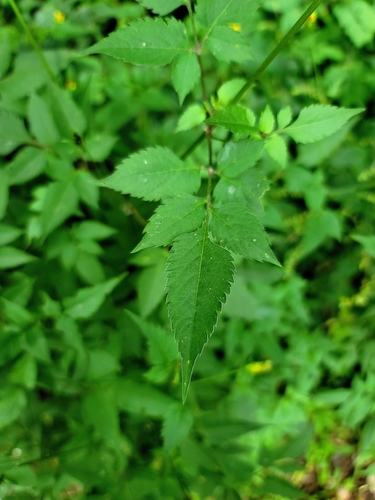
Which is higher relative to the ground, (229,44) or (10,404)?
(229,44)

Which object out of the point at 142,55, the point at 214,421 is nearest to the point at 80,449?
the point at 214,421

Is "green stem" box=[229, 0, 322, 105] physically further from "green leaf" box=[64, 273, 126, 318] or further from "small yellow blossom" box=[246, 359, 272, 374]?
"small yellow blossom" box=[246, 359, 272, 374]

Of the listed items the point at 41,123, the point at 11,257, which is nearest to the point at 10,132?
the point at 41,123

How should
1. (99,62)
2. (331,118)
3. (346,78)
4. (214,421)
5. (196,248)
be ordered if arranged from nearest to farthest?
(196,248)
(331,118)
(214,421)
(99,62)
(346,78)

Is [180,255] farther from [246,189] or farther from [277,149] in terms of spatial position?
[277,149]

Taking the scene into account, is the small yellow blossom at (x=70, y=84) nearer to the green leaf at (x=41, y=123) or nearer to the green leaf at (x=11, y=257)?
the green leaf at (x=41, y=123)

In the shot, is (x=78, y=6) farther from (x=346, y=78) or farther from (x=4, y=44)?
(x=346, y=78)

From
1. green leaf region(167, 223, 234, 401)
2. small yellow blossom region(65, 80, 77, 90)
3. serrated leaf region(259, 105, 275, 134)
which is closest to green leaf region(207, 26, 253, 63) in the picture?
serrated leaf region(259, 105, 275, 134)
